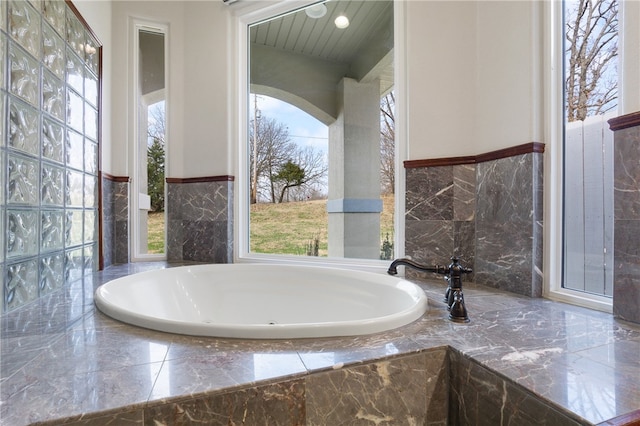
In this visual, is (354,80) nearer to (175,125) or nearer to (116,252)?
(175,125)

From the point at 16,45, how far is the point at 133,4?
131cm

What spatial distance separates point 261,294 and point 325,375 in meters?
1.18

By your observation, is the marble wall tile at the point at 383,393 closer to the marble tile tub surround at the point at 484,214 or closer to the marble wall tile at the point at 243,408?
the marble wall tile at the point at 243,408

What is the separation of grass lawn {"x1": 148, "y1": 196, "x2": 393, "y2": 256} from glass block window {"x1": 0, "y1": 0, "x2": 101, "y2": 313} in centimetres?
44

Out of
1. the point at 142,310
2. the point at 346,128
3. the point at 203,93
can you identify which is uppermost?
the point at 203,93

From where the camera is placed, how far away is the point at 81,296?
1.42 metres

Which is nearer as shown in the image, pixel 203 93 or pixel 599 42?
pixel 599 42

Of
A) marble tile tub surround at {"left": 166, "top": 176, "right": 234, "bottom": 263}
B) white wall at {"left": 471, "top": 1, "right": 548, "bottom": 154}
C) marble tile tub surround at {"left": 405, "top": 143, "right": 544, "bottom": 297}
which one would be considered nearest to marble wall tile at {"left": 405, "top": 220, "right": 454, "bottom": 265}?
marble tile tub surround at {"left": 405, "top": 143, "right": 544, "bottom": 297}

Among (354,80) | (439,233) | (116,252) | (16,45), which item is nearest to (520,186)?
(439,233)

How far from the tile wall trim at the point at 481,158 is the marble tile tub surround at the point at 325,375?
767 mm

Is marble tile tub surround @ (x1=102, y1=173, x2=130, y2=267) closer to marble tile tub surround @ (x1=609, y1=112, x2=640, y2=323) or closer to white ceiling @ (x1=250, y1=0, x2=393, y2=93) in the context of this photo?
white ceiling @ (x1=250, y1=0, x2=393, y2=93)

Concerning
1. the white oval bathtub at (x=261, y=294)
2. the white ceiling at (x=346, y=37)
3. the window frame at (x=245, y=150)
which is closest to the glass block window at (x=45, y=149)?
the white oval bathtub at (x=261, y=294)

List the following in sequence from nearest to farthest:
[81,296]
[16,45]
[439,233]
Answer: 1. [16,45]
2. [81,296]
3. [439,233]

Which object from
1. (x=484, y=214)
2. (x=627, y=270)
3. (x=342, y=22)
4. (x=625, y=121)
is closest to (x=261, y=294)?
(x=484, y=214)
